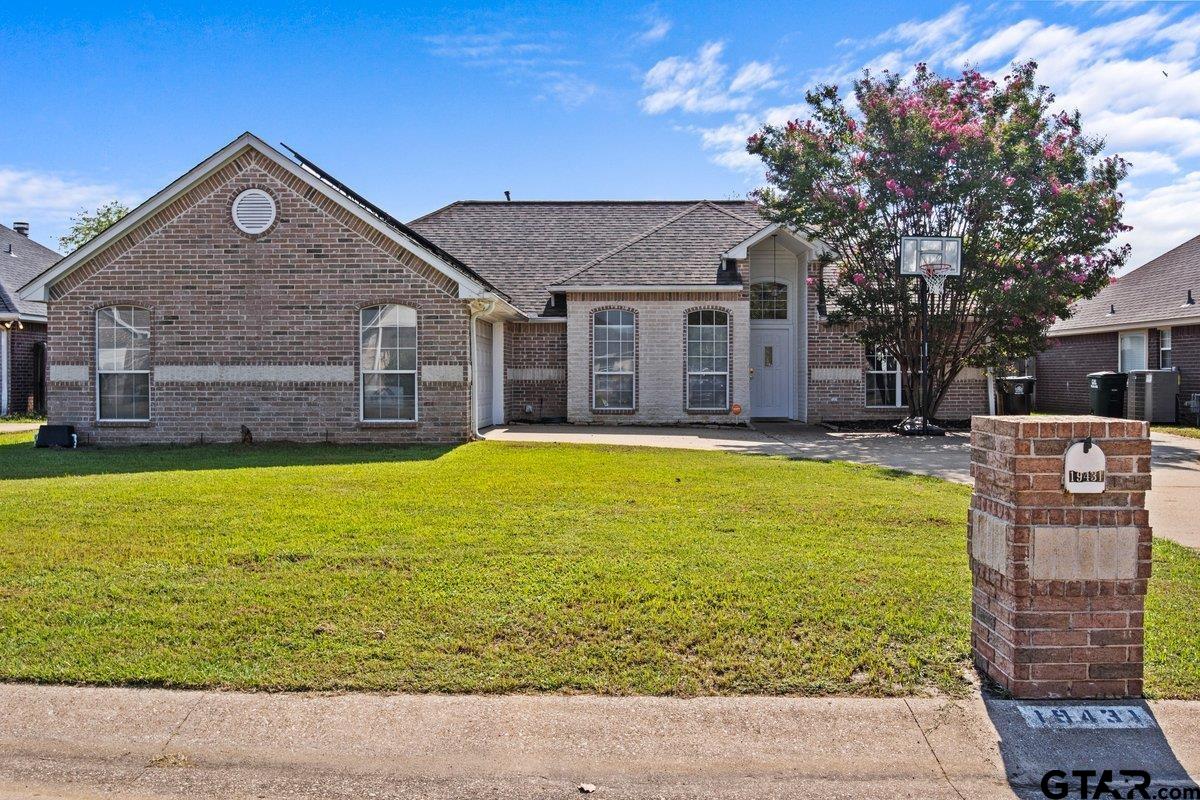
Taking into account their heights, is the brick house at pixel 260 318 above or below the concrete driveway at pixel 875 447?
above

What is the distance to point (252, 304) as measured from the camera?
15.1 meters

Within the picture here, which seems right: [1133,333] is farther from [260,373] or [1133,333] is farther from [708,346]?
[260,373]

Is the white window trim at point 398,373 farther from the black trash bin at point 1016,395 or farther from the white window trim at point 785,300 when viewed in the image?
the black trash bin at point 1016,395

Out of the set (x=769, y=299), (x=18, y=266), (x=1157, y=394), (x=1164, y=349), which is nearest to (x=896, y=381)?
(x=769, y=299)

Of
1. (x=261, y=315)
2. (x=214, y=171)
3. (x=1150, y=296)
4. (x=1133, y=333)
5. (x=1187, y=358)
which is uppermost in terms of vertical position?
(x=214, y=171)

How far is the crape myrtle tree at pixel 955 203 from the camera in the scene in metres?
16.5

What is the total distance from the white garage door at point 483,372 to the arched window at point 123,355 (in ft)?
20.0

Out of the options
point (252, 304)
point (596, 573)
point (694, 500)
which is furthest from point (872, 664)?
point (252, 304)

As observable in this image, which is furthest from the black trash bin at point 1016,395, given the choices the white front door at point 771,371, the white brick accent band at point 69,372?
the white brick accent band at point 69,372

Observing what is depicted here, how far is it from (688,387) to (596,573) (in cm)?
1399

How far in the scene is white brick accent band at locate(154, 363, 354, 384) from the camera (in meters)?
15.2

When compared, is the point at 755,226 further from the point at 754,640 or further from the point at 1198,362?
the point at 754,640

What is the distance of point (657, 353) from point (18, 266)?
22639mm

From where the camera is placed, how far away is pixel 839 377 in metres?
20.3
